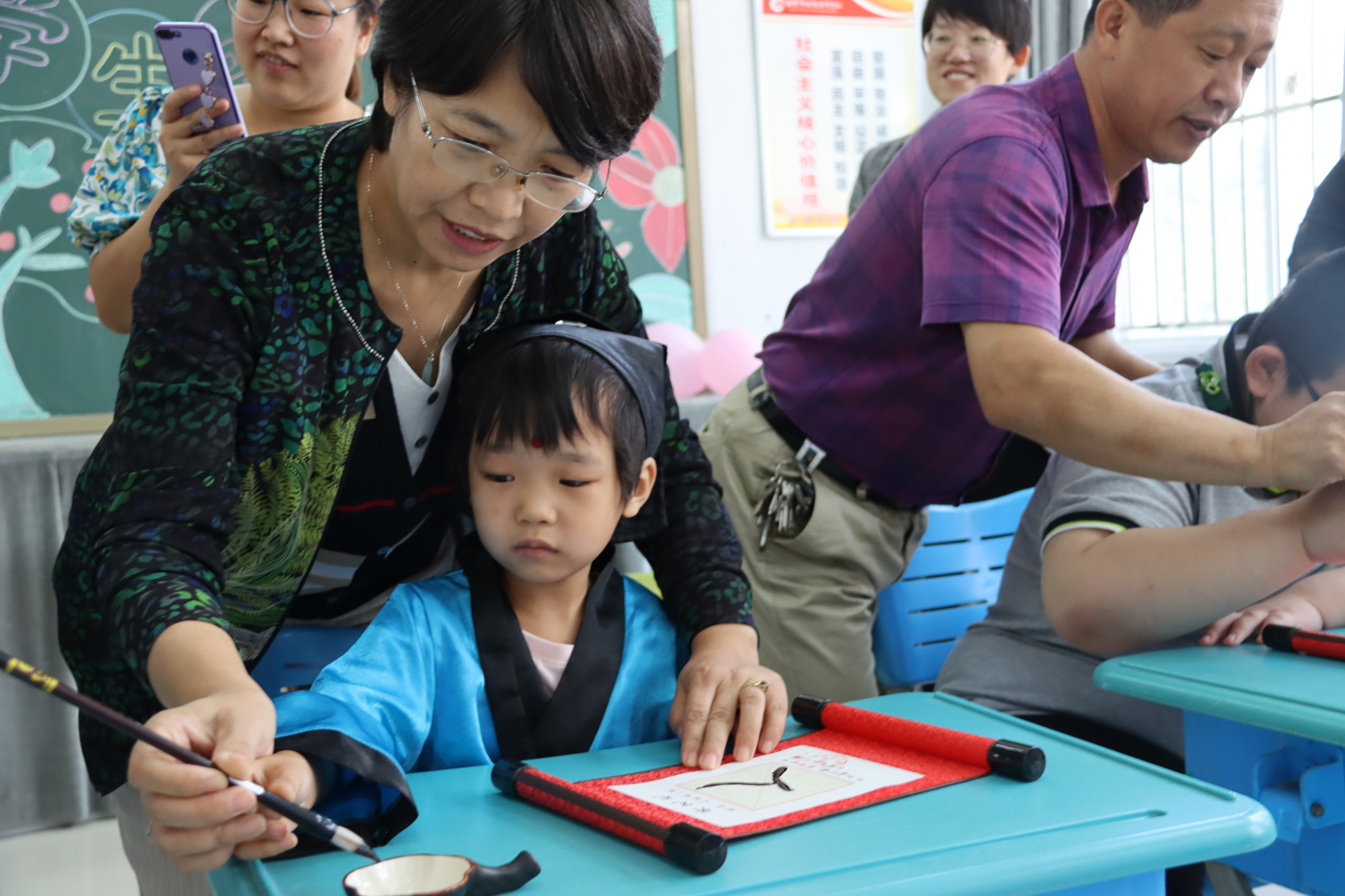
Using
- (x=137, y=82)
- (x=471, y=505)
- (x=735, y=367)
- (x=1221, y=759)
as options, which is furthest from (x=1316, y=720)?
(x=137, y=82)

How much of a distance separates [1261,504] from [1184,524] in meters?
0.11

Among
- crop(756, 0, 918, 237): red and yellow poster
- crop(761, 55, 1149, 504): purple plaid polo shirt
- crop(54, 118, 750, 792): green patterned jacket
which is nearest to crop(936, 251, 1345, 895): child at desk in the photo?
crop(761, 55, 1149, 504): purple plaid polo shirt

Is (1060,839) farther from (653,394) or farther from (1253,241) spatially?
(1253,241)

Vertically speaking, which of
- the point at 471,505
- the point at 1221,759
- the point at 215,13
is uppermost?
the point at 215,13

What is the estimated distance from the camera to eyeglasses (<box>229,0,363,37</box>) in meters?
1.73

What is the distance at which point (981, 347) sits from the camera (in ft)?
4.22

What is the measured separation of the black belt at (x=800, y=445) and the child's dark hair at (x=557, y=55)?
2.55 ft

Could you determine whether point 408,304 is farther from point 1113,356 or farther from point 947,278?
point 1113,356

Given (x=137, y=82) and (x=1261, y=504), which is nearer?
(x=1261, y=504)

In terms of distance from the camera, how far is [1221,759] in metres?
1.10

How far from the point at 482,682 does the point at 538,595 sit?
148mm

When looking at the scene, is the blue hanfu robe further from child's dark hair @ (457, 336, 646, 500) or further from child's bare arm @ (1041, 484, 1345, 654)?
child's bare arm @ (1041, 484, 1345, 654)

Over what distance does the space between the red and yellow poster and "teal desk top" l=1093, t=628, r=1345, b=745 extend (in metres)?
2.98

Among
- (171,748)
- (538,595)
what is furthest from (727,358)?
(171,748)
